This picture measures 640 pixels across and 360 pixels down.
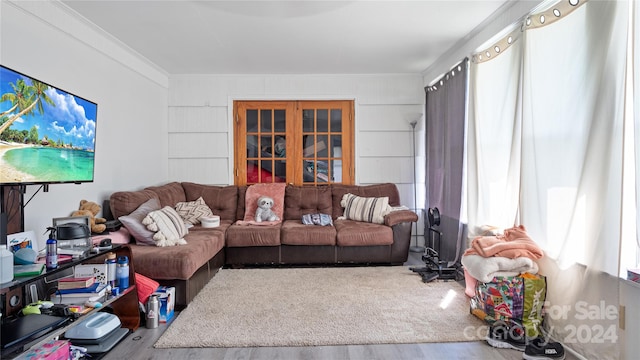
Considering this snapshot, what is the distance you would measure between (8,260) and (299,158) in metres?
3.70

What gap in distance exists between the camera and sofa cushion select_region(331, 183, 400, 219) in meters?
4.70

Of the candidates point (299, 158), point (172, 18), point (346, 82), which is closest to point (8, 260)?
point (172, 18)

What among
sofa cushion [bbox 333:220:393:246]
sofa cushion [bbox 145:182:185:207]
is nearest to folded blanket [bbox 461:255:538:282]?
sofa cushion [bbox 333:220:393:246]

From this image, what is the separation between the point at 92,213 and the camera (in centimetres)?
304

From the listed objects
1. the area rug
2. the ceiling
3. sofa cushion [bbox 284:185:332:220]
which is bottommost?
the area rug

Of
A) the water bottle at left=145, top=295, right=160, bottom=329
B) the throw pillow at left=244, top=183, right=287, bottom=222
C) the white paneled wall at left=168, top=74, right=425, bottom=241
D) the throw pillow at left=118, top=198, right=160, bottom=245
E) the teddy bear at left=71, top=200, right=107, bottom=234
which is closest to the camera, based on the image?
the water bottle at left=145, top=295, right=160, bottom=329

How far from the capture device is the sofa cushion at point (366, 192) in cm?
470

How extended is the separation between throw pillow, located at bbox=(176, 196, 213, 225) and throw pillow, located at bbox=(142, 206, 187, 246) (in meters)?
0.86

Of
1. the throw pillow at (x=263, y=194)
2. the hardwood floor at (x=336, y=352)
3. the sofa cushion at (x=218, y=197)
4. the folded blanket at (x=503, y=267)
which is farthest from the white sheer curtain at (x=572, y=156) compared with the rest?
the sofa cushion at (x=218, y=197)

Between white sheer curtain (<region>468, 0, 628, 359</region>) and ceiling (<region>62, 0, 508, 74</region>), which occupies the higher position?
ceiling (<region>62, 0, 508, 74</region>)

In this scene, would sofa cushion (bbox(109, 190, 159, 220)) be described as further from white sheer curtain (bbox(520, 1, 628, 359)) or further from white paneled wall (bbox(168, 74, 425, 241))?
white sheer curtain (bbox(520, 1, 628, 359))

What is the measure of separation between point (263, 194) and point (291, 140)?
933 mm

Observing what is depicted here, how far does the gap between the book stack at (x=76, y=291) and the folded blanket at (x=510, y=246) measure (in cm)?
257

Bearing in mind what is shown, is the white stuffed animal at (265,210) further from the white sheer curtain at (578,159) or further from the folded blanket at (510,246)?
the white sheer curtain at (578,159)
